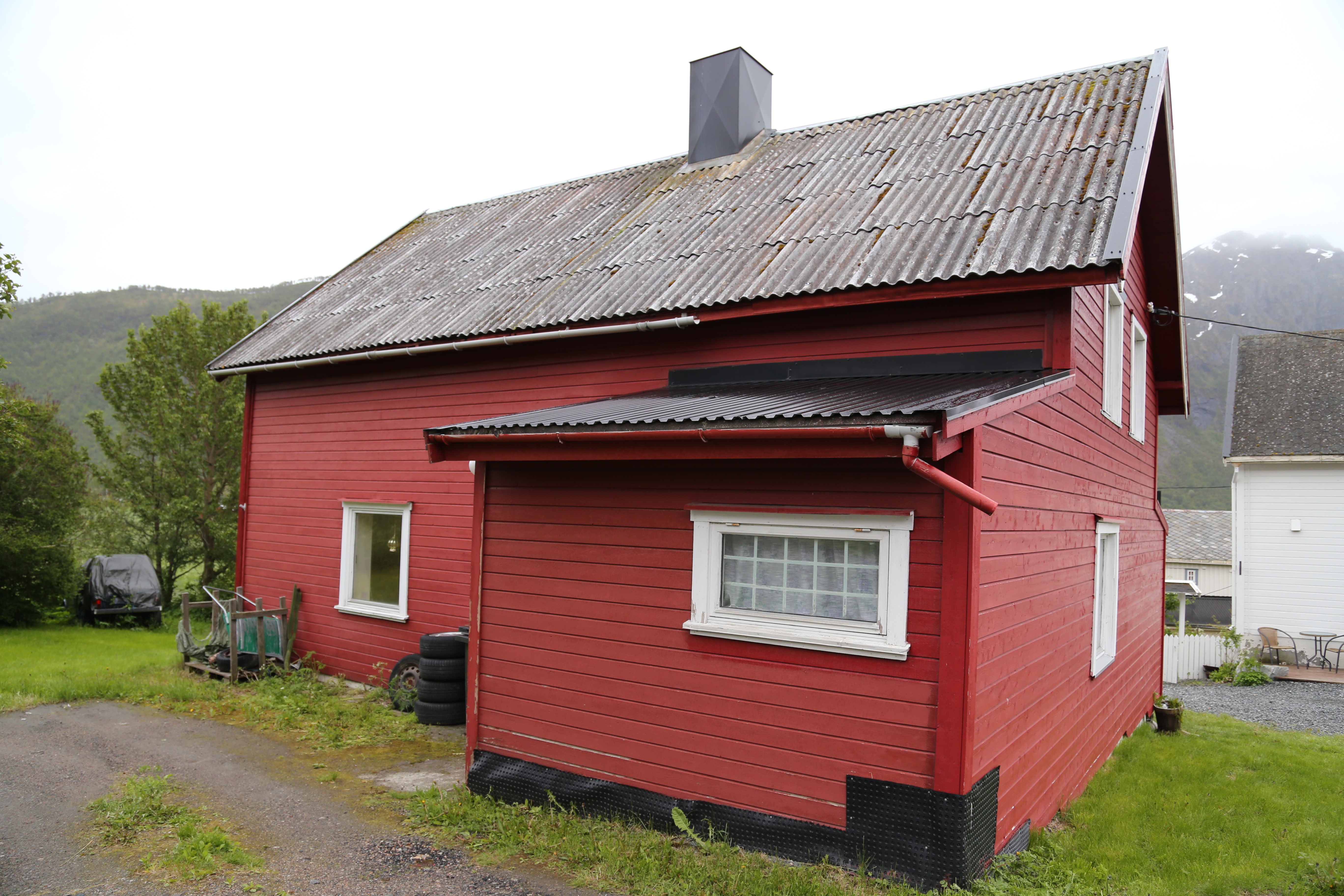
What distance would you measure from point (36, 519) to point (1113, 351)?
878 inches

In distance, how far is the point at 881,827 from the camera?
4645 mm

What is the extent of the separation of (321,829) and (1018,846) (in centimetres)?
461

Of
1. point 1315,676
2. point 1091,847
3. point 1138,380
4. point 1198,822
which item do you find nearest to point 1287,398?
point 1315,676

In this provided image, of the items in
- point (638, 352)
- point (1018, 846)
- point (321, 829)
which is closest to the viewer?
point (1018, 846)

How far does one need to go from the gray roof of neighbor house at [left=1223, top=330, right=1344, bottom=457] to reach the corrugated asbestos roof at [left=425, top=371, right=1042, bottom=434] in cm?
1633

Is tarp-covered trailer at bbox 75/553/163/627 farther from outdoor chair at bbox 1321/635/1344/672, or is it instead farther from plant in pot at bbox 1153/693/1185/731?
outdoor chair at bbox 1321/635/1344/672

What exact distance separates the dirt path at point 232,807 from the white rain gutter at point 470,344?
12.9 ft

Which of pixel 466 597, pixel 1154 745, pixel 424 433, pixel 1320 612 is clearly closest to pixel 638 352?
pixel 424 433

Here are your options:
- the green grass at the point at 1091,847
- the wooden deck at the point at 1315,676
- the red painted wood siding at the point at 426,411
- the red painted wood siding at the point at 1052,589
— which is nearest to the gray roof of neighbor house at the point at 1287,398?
the wooden deck at the point at 1315,676

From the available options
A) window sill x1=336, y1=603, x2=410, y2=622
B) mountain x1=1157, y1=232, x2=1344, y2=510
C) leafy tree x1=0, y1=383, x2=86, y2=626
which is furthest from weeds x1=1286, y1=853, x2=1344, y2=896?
mountain x1=1157, y1=232, x2=1344, y2=510

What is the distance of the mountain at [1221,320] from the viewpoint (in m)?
97.4

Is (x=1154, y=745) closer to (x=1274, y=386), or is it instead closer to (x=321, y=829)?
(x=321, y=829)

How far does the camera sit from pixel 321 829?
18.5 feet

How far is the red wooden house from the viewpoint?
467 centimetres
